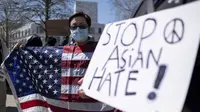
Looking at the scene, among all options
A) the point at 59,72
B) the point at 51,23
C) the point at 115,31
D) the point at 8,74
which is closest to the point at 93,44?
the point at 59,72

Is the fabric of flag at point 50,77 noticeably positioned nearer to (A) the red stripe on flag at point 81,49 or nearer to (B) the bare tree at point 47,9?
(A) the red stripe on flag at point 81,49

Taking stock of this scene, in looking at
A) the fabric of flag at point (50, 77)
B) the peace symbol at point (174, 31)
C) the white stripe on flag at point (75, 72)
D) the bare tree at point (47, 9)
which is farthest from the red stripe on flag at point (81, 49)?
the bare tree at point (47, 9)

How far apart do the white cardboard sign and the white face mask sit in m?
1.70

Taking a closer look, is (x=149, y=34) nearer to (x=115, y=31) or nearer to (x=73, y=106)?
(x=115, y=31)

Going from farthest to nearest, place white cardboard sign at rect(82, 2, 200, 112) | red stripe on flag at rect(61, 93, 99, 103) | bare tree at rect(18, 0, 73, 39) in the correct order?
bare tree at rect(18, 0, 73, 39) → red stripe on flag at rect(61, 93, 99, 103) → white cardboard sign at rect(82, 2, 200, 112)

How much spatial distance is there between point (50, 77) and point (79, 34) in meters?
0.56

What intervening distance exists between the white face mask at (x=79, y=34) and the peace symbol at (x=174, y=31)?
83.9 inches

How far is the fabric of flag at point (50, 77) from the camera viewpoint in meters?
3.40

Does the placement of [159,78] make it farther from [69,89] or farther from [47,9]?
[47,9]

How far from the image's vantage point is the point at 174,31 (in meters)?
1.32

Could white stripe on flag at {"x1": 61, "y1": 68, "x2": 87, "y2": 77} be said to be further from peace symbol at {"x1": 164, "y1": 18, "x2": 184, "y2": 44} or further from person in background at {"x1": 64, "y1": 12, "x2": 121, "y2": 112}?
peace symbol at {"x1": 164, "y1": 18, "x2": 184, "y2": 44}

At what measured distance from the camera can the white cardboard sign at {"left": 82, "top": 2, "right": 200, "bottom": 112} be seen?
1.22m

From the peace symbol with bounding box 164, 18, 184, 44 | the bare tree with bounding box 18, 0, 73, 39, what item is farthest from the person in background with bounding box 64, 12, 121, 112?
the bare tree with bounding box 18, 0, 73, 39

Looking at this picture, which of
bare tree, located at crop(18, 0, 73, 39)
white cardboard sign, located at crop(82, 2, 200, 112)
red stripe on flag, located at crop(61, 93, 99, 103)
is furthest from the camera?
bare tree, located at crop(18, 0, 73, 39)
